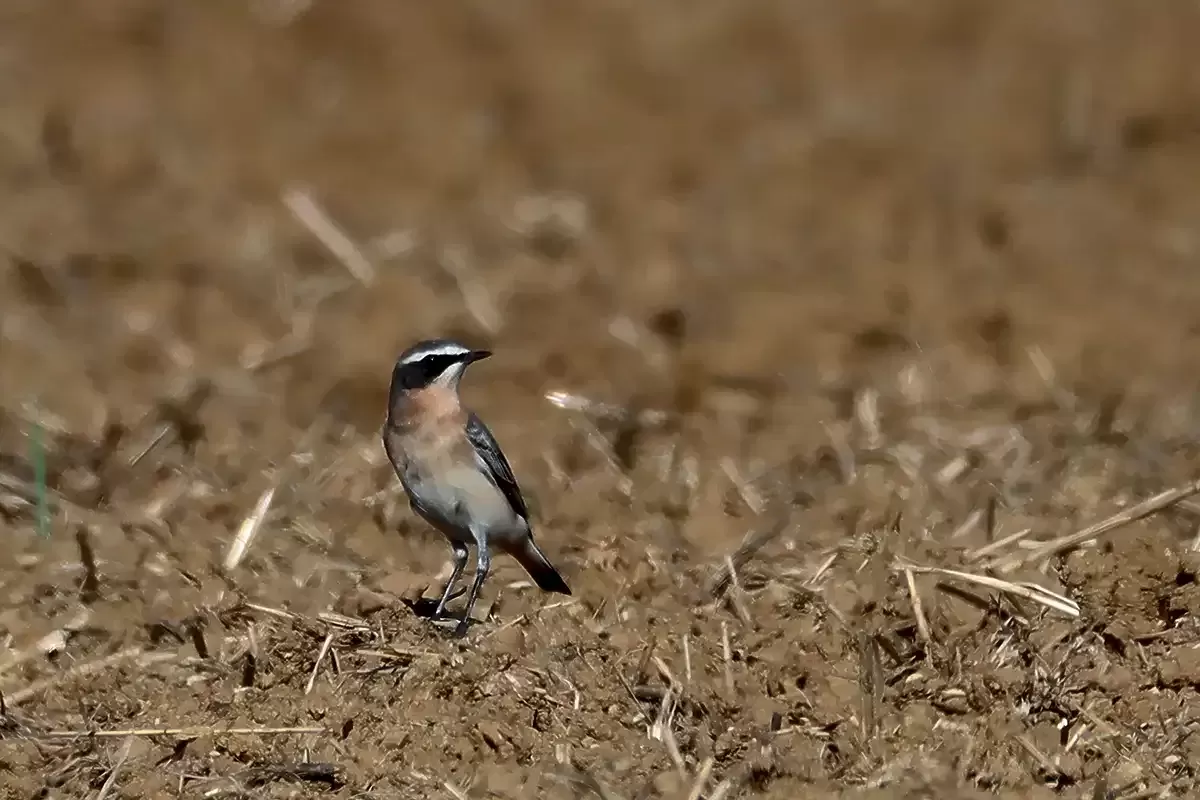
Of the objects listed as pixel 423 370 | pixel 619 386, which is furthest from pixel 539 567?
pixel 619 386

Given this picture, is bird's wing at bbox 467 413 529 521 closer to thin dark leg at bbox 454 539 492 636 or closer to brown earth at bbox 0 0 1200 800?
thin dark leg at bbox 454 539 492 636

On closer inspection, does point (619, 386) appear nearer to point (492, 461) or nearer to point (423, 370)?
point (492, 461)

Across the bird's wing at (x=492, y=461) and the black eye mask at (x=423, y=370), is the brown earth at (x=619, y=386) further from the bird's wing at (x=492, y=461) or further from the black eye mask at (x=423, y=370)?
the black eye mask at (x=423, y=370)

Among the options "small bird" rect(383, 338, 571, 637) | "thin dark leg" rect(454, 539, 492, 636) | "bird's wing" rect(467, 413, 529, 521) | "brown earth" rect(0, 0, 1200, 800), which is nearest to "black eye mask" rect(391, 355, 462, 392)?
"small bird" rect(383, 338, 571, 637)

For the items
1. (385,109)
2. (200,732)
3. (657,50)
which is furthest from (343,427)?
(657,50)

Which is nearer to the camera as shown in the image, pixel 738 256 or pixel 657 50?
pixel 738 256

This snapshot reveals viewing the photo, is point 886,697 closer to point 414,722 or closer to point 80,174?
point 414,722
